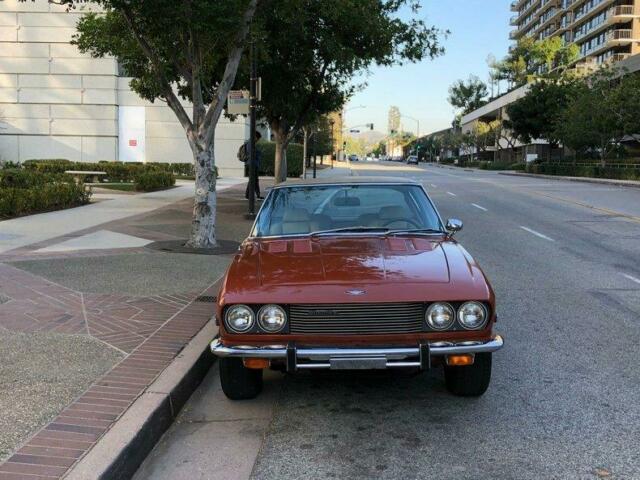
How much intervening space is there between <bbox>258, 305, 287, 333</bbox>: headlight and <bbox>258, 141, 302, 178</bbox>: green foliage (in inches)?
1348

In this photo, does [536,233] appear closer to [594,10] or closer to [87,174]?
[87,174]

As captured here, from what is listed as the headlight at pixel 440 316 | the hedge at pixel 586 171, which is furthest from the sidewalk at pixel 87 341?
the hedge at pixel 586 171

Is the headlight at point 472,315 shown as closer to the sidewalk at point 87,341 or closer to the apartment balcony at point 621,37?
the sidewalk at point 87,341

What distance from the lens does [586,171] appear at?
43.5 metres

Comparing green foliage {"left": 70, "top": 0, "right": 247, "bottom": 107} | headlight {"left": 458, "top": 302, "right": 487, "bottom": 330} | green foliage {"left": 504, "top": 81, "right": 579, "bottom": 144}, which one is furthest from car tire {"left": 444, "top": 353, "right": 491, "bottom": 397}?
green foliage {"left": 504, "top": 81, "right": 579, "bottom": 144}

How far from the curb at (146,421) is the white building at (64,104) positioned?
3285 cm

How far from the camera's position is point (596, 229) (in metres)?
14.2

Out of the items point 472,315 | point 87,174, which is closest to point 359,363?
point 472,315

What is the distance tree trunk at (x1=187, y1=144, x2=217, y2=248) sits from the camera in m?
10.3

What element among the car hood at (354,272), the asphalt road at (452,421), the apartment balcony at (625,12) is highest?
the apartment balcony at (625,12)

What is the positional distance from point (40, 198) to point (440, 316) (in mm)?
12975

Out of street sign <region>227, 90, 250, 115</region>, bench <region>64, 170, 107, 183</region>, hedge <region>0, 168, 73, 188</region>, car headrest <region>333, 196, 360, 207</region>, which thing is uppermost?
street sign <region>227, 90, 250, 115</region>

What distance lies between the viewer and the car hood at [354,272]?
12.9 ft

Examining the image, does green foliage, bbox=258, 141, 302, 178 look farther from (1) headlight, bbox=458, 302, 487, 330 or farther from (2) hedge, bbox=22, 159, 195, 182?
(1) headlight, bbox=458, 302, 487, 330
